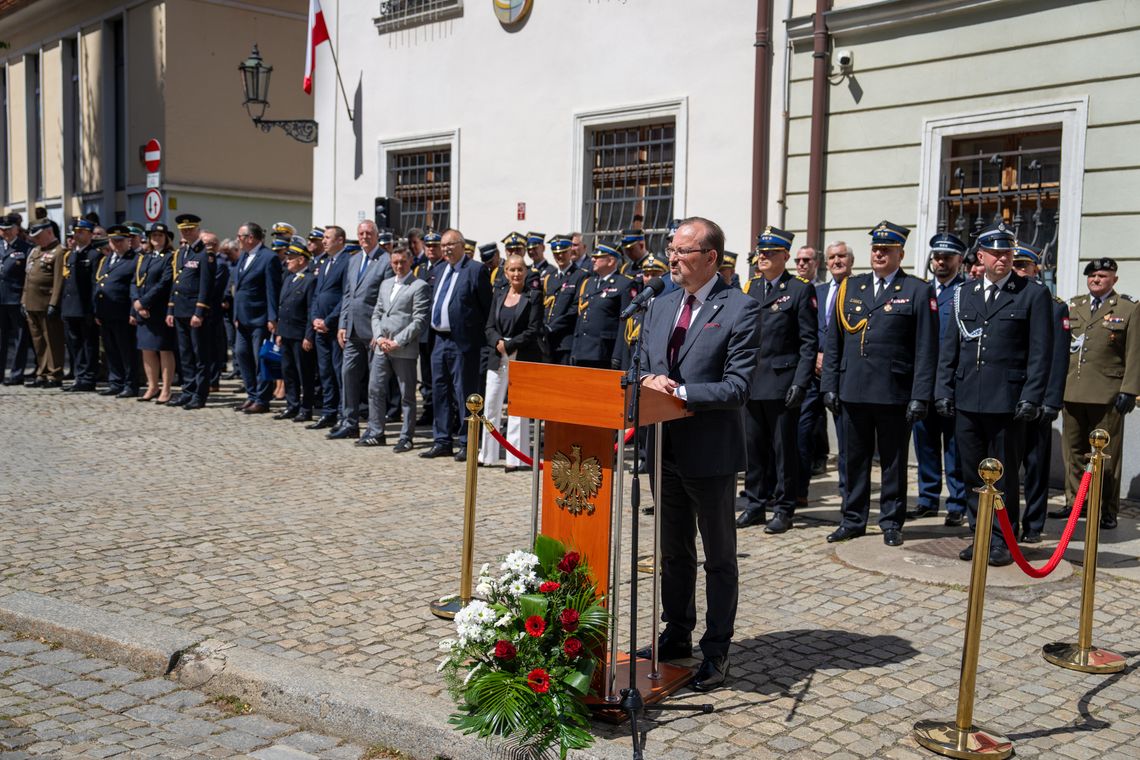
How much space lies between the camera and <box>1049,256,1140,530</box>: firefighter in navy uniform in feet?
27.3

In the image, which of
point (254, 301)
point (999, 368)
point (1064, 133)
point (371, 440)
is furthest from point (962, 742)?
point (254, 301)

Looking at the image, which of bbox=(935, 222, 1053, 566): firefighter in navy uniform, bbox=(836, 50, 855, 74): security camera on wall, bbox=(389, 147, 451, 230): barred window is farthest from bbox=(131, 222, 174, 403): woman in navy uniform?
bbox=(935, 222, 1053, 566): firefighter in navy uniform

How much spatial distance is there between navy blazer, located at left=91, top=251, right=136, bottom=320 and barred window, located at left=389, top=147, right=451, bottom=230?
13.0 ft

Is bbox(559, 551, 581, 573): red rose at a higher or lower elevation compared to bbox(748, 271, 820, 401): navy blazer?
lower

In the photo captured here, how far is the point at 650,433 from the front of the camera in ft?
16.8

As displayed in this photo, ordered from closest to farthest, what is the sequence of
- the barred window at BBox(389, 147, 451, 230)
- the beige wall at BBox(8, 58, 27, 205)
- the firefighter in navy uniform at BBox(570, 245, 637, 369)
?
the firefighter in navy uniform at BBox(570, 245, 637, 369) < the barred window at BBox(389, 147, 451, 230) < the beige wall at BBox(8, 58, 27, 205)

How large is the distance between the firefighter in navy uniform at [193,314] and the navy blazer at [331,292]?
206 centimetres

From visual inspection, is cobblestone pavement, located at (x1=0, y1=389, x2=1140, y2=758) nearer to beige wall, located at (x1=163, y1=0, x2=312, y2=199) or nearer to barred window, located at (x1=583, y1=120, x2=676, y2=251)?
barred window, located at (x1=583, y1=120, x2=676, y2=251)

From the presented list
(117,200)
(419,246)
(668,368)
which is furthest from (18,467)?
(117,200)

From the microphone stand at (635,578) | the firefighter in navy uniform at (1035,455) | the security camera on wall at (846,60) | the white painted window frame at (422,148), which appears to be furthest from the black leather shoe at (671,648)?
the white painted window frame at (422,148)

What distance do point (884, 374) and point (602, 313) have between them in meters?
3.34

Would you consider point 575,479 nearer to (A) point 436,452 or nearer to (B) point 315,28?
(A) point 436,452

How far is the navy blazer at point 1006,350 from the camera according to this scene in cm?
697

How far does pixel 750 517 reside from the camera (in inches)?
320
